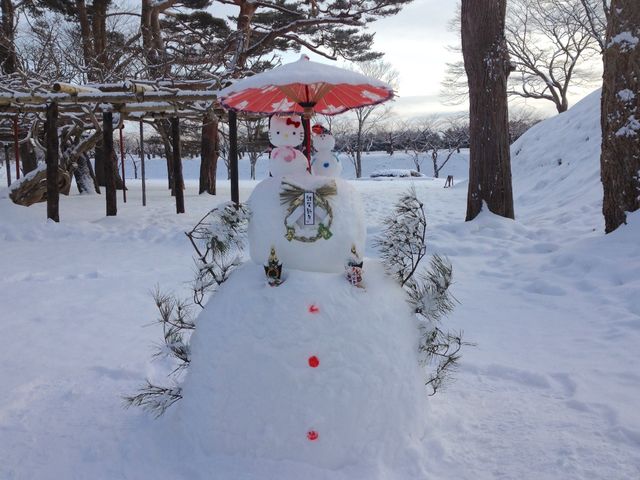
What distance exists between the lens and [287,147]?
252cm

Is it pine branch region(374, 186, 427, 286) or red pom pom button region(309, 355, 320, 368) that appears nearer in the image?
red pom pom button region(309, 355, 320, 368)

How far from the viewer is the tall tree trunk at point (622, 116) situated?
5758mm

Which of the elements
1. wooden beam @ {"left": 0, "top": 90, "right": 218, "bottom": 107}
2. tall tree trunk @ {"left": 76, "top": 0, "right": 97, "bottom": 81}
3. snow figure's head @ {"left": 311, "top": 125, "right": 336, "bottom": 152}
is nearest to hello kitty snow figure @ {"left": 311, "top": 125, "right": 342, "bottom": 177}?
snow figure's head @ {"left": 311, "top": 125, "right": 336, "bottom": 152}

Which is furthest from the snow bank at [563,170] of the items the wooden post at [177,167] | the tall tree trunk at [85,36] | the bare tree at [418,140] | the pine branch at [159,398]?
the bare tree at [418,140]

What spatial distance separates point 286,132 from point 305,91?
1.04 feet

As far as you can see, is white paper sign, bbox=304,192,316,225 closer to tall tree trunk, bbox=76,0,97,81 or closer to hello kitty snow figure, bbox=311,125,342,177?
hello kitty snow figure, bbox=311,125,342,177

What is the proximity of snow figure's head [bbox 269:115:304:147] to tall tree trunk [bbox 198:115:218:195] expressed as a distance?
40.8 feet

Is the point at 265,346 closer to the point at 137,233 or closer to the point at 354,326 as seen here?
the point at 354,326

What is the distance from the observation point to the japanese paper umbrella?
7.46ft

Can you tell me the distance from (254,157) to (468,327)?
38.5 meters

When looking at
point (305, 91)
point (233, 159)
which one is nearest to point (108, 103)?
point (233, 159)

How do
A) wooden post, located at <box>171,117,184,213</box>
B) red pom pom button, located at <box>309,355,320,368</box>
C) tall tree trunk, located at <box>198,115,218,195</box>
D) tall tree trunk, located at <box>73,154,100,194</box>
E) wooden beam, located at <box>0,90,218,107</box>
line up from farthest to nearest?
tall tree trunk, located at <box>73,154,100,194</box>, tall tree trunk, located at <box>198,115,218,195</box>, wooden post, located at <box>171,117,184,213</box>, wooden beam, located at <box>0,90,218,107</box>, red pom pom button, located at <box>309,355,320,368</box>

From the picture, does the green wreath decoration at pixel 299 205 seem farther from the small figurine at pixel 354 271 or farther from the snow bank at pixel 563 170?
the snow bank at pixel 563 170

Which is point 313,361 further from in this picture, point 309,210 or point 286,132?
point 286,132
